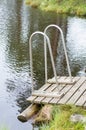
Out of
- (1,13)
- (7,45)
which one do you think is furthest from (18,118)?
(1,13)

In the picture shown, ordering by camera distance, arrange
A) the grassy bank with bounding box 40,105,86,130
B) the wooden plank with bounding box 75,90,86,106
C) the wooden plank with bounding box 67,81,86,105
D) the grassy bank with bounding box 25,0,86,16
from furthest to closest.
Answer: the grassy bank with bounding box 25,0,86,16 → the wooden plank with bounding box 67,81,86,105 → the wooden plank with bounding box 75,90,86,106 → the grassy bank with bounding box 40,105,86,130

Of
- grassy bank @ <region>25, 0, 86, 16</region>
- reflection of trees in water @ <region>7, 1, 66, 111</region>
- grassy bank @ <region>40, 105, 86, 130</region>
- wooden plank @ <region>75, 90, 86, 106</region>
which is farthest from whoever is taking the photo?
grassy bank @ <region>25, 0, 86, 16</region>

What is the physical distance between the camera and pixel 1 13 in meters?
27.5

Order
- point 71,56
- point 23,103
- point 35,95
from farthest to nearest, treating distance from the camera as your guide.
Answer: point 71,56 < point 23,103 < point 35,95

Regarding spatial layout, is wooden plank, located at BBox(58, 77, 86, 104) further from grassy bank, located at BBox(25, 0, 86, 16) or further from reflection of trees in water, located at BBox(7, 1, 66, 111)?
grassy bank, located at BBox(25, 0, 86, 16)

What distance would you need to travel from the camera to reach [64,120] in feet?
27.8

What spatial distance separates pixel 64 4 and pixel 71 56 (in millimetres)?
14902

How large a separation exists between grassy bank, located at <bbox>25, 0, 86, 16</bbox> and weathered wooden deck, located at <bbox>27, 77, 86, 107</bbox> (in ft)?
58.6

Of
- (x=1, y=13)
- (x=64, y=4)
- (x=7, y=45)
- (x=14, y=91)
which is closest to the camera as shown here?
(x=14, y=91)

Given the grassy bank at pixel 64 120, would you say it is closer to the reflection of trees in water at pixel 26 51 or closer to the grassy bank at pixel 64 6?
the reflection of trees in water at pixel 26 51

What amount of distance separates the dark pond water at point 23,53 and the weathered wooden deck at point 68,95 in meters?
0.67

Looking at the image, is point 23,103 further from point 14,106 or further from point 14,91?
point 14,91

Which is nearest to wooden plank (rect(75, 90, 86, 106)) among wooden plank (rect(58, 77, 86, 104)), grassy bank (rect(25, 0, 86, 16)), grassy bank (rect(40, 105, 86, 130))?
grassy bank (rect(40, 105, 86, 130))

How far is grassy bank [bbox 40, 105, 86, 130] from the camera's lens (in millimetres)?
8141
